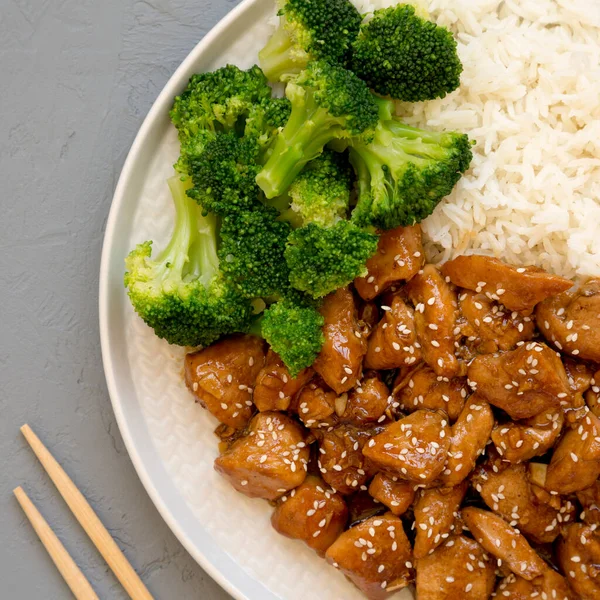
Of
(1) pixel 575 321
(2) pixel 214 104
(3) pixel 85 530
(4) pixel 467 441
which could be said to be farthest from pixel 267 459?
(2) pixel 214 104

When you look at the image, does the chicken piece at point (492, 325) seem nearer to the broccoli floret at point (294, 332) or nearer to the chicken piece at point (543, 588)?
the broccoli floret at point (294, 332)

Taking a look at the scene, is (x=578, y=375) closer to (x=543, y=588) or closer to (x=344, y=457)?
(x=543, y=588)

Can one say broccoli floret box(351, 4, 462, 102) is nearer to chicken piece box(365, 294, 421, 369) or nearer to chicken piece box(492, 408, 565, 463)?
chicken piece box(365, 294, 421, 369)

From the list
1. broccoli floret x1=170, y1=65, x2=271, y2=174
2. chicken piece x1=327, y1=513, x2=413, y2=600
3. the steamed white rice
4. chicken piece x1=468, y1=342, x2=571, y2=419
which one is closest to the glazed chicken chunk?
chicken piece x1=468, y1=342, x2=571, y2=419

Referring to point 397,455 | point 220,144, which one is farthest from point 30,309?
point 397,455

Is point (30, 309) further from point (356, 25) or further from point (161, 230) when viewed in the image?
point (356, 25)

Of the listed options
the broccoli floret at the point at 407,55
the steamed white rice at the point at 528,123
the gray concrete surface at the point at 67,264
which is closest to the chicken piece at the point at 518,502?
the steamed white rice at the point at 528,123
